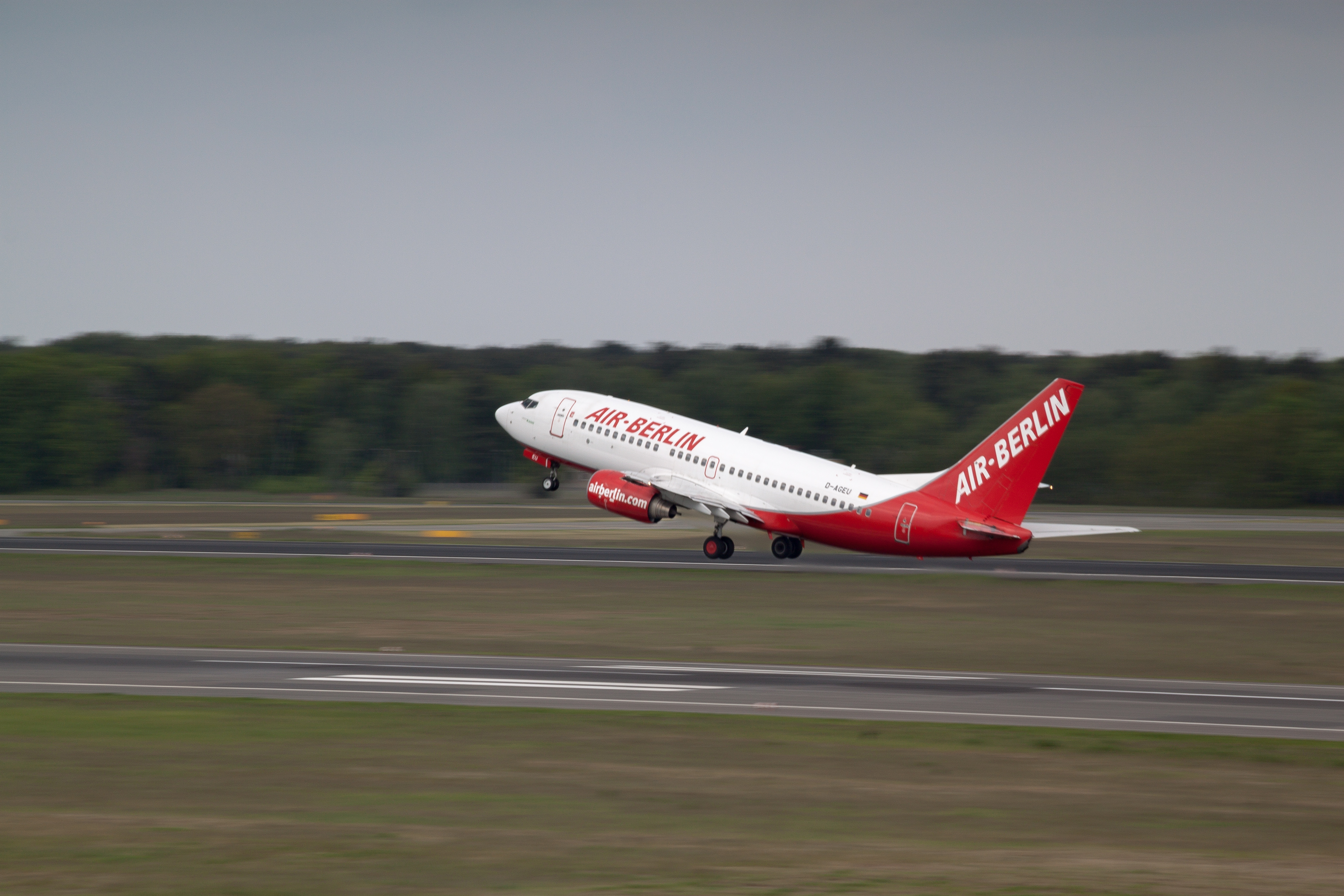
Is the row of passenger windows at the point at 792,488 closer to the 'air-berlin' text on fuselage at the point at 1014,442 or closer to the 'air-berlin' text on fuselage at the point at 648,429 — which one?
the 'air-berlin' text on fuselage at the point at 648,429

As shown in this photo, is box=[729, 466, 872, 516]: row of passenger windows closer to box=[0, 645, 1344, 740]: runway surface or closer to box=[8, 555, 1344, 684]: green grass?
box=[8, 555, 1344, 684]: green grass

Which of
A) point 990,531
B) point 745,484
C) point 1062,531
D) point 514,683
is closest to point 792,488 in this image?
point 745,484

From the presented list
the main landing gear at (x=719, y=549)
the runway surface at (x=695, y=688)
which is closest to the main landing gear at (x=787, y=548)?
the main landing gear at (x=719, y=549)

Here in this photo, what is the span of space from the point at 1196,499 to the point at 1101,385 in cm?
4990

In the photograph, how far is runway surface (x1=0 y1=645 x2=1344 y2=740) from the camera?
1008 inches

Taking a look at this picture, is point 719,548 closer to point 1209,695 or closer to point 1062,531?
point 1062,531

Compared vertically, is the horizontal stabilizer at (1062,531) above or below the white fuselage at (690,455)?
below

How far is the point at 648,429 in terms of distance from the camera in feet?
190

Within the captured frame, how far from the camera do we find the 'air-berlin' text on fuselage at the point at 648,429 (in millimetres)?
56625

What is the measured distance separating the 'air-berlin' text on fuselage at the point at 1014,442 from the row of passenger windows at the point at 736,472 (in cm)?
399

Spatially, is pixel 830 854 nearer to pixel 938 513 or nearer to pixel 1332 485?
pixel 938 513

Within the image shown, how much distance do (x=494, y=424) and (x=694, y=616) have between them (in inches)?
3782

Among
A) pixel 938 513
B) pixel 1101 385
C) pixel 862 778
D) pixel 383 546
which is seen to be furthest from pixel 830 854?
pixel 1101 385

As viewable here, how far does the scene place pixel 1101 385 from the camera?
16450 cm
